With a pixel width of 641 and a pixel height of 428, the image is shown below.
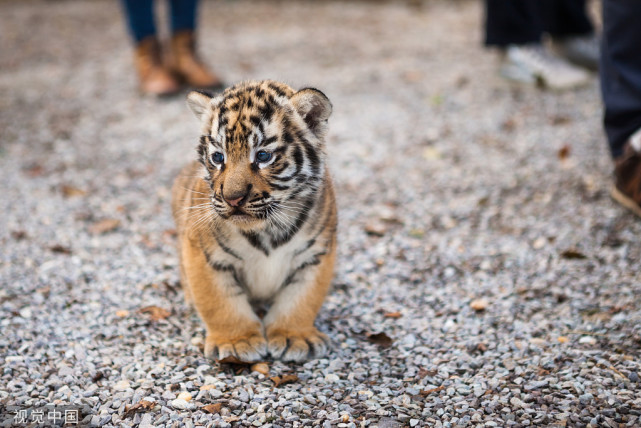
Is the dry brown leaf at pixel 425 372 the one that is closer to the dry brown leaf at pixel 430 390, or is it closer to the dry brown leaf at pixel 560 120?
the dry brown leaf at pixel 430 390

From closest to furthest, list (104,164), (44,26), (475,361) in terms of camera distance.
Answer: (475,361)
(104,164)
(44,26)

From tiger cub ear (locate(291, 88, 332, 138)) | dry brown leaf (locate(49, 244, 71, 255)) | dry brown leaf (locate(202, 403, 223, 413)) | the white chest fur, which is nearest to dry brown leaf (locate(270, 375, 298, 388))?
dry brown leaf (locate(202, 403, 223, 413))

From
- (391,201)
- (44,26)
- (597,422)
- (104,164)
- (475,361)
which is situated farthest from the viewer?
(44,26)

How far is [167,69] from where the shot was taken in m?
7.07

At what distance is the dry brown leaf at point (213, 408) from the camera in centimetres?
250

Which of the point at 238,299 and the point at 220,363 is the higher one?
the point at 238,299

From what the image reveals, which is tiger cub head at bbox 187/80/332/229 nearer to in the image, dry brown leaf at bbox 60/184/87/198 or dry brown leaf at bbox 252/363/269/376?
dry brown leaf at bbox 252/363/269/376

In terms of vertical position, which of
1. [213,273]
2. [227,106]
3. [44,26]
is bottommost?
[44,26]

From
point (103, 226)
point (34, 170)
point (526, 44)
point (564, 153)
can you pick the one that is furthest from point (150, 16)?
point (564, 153)

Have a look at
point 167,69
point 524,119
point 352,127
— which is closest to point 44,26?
point 167,69

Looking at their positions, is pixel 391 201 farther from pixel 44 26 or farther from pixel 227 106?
pixel 44 26

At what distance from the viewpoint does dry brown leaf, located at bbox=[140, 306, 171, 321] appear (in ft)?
10.6

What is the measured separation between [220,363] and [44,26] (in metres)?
9.76

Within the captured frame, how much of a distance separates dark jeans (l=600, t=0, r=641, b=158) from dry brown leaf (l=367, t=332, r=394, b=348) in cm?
216
